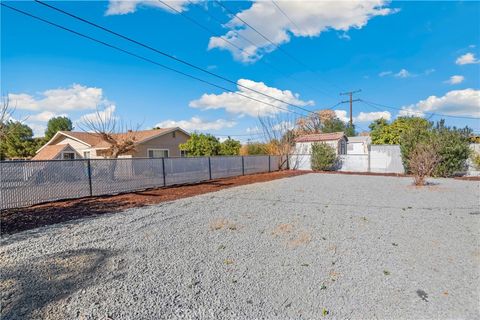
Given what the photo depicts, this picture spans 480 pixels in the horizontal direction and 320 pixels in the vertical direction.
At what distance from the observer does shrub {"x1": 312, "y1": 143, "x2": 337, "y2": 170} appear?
1792 cm

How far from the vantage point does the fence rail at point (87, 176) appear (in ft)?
21.5

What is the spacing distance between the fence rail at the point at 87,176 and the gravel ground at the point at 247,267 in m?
2.96

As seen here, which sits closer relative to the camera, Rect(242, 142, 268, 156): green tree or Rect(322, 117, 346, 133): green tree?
Rect(242, 142, 268, 156): green tree

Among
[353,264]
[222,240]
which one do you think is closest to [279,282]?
[353,264]

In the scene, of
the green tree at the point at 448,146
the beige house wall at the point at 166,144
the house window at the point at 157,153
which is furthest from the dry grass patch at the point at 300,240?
the house window at the point at 157,153

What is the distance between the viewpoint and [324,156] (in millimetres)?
17984

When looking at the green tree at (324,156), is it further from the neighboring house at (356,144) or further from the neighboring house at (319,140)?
the neighboring house at (356,144)

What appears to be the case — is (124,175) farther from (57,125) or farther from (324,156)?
(57,125)

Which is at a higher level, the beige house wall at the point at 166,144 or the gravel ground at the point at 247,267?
the beige house wall at the point at 166,144

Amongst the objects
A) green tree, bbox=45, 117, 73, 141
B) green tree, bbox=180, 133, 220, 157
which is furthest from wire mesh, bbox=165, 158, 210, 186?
green tree, bbox=45, 117, 73, 141

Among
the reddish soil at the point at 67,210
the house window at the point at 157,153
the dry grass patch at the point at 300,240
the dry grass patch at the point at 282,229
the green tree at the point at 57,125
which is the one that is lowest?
the dry grass patch at the point at 300,240

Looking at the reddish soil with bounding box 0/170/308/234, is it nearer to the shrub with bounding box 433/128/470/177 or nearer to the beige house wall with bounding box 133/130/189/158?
the beige house wall with bounding box 133/130/189/158

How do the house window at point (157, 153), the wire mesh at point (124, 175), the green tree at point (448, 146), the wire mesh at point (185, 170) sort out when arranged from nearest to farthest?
the wire mesh at point (124, 175)
the wire mesh at point (185, 170)
the green tree at point (448, 146)
the house window at point (157, 153)

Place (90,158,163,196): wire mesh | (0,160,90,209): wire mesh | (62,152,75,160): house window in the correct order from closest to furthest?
(0,160,90,209): wire mesh, (90,158,163,196): wire mesh, (62,152,75,160): house window
